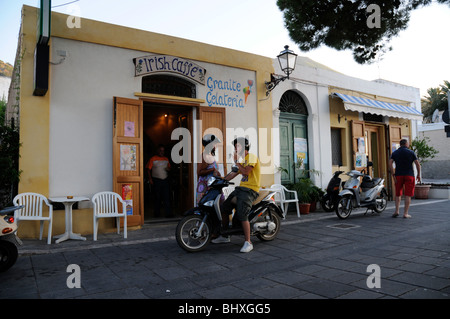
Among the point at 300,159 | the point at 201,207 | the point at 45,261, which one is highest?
the point at 300,159

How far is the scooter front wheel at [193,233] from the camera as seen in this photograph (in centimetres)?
475

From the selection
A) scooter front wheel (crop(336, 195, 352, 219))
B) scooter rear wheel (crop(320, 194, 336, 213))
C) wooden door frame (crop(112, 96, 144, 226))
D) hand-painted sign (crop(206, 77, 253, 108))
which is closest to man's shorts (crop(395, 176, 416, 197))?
scooter front wheel (crop(336, 195, 352, 219))

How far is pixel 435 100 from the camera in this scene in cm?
3200

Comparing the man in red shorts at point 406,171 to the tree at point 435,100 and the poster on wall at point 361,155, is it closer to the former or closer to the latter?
the poster on wall at point 361,155

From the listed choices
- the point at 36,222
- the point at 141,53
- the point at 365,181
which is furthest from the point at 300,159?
the point at 36,222

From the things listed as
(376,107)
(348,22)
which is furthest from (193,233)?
(376,107)

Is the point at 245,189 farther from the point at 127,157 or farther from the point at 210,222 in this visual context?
the point at 127,157

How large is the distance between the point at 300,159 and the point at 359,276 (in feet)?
21.4

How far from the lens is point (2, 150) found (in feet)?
20.0

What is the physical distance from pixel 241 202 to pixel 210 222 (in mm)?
573

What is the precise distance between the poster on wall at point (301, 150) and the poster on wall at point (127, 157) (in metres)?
4.95

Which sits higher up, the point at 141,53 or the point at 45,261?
the point at 141,53

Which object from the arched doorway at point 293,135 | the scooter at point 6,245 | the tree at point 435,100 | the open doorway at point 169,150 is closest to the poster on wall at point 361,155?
the arched doorway at point 293,135
